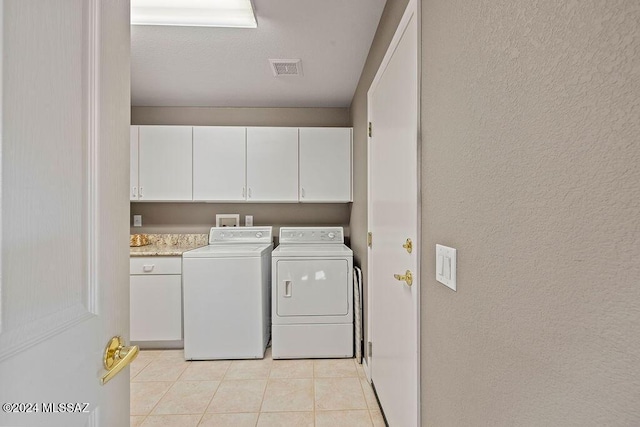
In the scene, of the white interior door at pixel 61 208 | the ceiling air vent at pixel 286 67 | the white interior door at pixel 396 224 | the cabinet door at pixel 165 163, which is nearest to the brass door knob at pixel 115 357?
the white interior door at pixel 61 208

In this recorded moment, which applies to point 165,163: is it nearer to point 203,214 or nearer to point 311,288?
point 203,214

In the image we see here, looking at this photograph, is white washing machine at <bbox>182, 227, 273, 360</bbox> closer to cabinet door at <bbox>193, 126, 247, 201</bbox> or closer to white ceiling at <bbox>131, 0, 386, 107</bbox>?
cabinet door at <bbox>193, 126, 247, 201</bbox>

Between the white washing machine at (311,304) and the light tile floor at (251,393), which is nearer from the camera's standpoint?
the light tile floor at (251,393)

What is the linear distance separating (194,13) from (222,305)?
2.07 m

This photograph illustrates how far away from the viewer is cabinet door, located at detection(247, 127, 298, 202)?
296 centimetres

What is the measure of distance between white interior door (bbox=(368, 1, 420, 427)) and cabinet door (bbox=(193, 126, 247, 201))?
4.83 feet

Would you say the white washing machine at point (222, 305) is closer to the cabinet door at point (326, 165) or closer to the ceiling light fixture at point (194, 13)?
the cabinet door at point (326, 165)

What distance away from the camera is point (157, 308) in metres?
2.67

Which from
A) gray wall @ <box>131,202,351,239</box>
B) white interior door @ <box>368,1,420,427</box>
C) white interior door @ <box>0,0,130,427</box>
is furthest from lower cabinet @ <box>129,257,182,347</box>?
white interior door @ <box>0,0,130,427</box>
